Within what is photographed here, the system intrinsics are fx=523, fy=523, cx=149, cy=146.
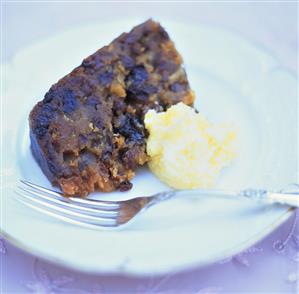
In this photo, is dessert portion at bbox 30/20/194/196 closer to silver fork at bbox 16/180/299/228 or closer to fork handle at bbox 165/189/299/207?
silver fork at bbox 16/180/299/228

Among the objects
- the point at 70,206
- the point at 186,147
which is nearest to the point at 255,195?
the point at 186,147

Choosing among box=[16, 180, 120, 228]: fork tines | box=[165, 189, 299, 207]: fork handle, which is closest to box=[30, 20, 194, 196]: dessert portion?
box=[16, 180, 120, 228]: fork tines

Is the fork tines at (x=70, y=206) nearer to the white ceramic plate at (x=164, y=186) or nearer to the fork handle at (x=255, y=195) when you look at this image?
the white ceramic plate at (x=164, y=186)

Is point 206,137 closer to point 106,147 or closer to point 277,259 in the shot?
Result: point 106,147

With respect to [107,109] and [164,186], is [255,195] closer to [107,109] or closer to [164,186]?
[164,186]

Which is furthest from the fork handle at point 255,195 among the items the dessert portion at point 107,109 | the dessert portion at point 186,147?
the dessert portion at point 107,109

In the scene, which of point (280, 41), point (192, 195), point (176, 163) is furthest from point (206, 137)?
point (280, 41)
